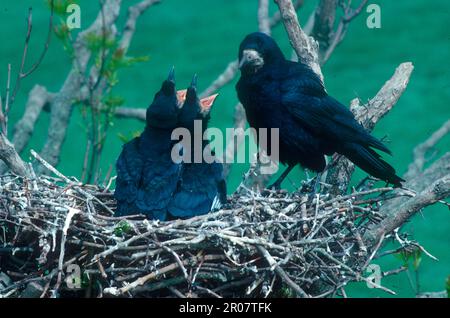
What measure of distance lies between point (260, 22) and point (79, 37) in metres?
1.58

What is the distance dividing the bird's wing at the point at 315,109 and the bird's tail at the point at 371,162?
0.05 meters

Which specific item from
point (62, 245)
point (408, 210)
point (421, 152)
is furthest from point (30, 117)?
point (408, 210)

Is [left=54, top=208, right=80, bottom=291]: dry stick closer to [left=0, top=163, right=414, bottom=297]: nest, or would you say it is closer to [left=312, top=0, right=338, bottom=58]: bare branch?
[left=0, top=163, right=414, bottom=297]: nest

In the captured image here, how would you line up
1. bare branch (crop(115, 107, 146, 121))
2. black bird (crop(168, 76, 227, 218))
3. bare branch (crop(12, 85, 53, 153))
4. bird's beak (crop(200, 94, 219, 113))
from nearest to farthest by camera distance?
black bird (crop(168, 76, 227, 218)) < bird's beak (crop(200, 94, 219, 113)) < bare branch (crop(12, 85, 53, 153)) < bare branch (crop(115, 107, 146, 121))

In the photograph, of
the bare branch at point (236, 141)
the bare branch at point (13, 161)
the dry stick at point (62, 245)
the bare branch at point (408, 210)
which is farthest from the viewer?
the bare branch at point (236, 141)

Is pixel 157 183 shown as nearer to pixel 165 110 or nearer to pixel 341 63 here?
pixel 165 110

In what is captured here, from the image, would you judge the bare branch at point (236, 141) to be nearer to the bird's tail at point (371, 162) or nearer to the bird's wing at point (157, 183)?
the bird's tail at point (371, 162)

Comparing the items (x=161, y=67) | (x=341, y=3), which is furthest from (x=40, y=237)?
(x=161, y=67)

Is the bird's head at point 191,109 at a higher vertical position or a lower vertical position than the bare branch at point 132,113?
lower

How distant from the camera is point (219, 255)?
4051 millimetres

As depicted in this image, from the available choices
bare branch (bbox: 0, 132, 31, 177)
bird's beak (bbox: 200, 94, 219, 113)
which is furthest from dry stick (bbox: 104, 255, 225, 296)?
bird's beak (bbox: 200, 94, 219, 113)

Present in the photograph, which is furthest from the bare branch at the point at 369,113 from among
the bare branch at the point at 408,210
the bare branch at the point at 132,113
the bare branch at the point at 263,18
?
the bare branch at the point at 132,113

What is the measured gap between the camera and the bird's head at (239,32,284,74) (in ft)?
17.0

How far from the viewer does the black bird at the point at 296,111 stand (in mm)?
4992
